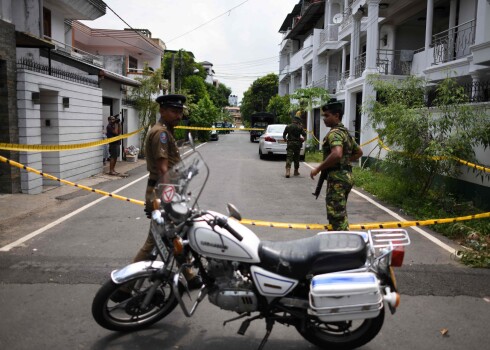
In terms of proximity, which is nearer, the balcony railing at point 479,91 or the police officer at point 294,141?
the balcony railing at point 479,91

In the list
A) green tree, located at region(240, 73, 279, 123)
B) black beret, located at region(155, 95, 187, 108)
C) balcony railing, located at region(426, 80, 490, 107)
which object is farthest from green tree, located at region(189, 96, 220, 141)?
green tree, located at region(240, 73, 279, 123)

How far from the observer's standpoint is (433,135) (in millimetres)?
8625

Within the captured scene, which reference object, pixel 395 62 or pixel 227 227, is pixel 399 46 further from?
pixel 227 227

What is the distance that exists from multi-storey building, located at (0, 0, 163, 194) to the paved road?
2.78 meters

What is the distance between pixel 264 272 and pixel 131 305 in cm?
123

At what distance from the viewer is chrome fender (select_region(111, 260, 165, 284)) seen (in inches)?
137

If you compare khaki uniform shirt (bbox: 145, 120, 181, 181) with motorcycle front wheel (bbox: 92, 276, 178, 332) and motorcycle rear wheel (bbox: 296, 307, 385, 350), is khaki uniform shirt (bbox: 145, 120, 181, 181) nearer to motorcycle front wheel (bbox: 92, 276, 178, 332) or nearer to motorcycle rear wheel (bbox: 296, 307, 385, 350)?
motorcycle front wheel (bbox: 92, 276, 178, 332)

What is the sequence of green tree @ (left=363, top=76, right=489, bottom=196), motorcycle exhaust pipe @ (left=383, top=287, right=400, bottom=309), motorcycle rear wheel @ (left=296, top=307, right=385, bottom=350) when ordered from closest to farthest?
motorcycle exhaust pipe @ (left=383, top=287, right=400, bottom=309), motorcycle rear wheel @ (left=296, top=307, right=385, bottom=350), green tree @ (left=363, top=76, right=489, bottom=196)

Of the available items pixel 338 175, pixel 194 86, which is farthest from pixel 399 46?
pixel 194 86

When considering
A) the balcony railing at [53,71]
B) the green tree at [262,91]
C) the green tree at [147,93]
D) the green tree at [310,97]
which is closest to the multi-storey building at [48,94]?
the balcony railing at [53,71]

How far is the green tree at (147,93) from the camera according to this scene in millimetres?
19828

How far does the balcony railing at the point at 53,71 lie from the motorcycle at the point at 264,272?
8.36m

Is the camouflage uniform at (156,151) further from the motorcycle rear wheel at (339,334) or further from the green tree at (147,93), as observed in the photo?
the green tree at (147,93)

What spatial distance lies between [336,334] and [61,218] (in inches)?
231
